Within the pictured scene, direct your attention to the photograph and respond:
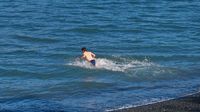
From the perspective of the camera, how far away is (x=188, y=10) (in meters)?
45.6

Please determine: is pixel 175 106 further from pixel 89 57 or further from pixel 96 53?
pixel 96 53

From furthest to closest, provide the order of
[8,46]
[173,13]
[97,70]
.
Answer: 1. [173,13]
2. [8,46]
3. [97,70]

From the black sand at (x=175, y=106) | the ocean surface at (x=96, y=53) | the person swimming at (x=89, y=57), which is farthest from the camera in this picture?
the person swimming at (x=89, y=57)

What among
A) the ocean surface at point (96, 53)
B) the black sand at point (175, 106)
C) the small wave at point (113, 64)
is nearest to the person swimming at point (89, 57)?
the small wave at point (113, 64)

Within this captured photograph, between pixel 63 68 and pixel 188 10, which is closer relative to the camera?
pixel 63 68

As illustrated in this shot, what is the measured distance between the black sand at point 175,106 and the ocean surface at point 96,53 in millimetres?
690

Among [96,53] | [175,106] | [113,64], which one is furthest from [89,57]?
[175,106]

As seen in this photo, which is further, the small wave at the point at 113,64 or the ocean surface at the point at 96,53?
the small wave at the point at 113,64

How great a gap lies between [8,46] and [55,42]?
99.9 inches

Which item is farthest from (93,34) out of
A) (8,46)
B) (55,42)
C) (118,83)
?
(118,83)

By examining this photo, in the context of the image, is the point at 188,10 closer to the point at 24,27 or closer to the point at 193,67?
the point at 24,27

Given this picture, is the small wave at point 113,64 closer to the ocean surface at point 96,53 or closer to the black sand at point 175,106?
the ocean surface at point 96,53

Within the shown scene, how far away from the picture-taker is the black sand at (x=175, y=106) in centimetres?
1880

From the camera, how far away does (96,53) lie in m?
29.5
